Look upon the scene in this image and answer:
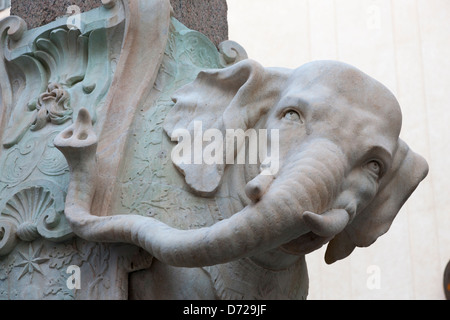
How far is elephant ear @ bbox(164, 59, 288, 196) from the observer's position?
180 cm

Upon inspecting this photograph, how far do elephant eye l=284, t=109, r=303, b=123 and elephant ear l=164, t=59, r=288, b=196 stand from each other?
87 mm

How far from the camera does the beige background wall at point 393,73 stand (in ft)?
16.1

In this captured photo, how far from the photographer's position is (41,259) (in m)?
1.83

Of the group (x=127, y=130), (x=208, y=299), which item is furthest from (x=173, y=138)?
(x=208, y=299)

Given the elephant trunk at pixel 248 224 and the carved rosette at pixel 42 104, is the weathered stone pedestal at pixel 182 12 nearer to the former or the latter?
the carved rosette at pixel 42 104

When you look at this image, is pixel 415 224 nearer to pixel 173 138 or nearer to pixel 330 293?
pixel 330 293

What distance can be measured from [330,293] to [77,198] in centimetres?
340

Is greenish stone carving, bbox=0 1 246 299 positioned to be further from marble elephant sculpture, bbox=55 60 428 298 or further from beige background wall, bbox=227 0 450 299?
beige background wall, bbox=227 0 450 299

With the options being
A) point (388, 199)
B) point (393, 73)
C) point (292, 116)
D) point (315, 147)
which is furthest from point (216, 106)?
point (393, 73)

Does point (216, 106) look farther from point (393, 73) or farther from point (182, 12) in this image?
point (393, 73)

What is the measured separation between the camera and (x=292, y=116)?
1.76 metres

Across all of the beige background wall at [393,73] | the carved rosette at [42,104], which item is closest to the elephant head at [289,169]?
the carved rosette at [42,104]

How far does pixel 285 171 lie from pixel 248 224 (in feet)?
0.49

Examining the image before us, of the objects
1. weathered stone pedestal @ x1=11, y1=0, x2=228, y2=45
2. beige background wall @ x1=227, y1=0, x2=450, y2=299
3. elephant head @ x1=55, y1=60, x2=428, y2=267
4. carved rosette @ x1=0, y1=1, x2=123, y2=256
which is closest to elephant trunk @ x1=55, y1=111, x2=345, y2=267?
elephant head @ x1=55, y1=60, x2=428, y2=267
